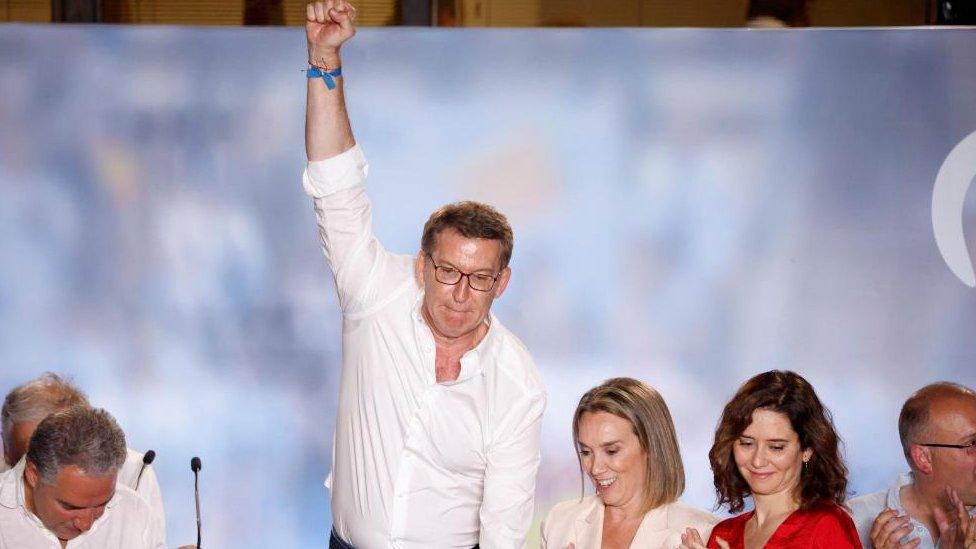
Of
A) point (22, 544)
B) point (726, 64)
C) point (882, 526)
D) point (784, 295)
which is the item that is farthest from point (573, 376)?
point (22, 544)

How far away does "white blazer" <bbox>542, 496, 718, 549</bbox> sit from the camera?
3.10 m

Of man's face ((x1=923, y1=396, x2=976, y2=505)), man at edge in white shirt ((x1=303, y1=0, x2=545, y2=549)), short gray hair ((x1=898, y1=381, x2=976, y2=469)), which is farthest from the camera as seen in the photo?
short gray hair ((x1=898, y1=381, x2=976, y2=469))

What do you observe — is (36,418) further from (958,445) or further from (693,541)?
(958,445)

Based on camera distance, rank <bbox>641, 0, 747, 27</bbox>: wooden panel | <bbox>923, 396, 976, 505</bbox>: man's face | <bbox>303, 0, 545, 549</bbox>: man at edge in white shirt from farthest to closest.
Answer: <bbox>641, 0, 747, 27</bbox>: wooden panel, <bbox>923, 396, 976, 505</bbox>: man's face, <bbox>303, 0, 545, 549</bbox>: man at edge in white shirt

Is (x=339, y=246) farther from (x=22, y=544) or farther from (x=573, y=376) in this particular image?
(x=573, y=376)

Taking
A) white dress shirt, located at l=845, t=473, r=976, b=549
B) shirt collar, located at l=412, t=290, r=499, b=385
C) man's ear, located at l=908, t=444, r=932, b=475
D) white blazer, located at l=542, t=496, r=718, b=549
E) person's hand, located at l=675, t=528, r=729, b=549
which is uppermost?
shirt collar, located at l=412, t=290, r=499, b=385

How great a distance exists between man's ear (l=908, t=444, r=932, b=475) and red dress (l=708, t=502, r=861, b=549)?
32.2 inches

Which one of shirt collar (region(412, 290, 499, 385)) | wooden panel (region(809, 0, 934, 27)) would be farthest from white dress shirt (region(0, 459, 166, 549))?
wooden panel (region(809, 0, 934, 27))

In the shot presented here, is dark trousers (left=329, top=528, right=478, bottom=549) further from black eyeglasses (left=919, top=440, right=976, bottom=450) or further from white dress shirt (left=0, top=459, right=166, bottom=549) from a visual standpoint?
black eyeglasses (left=919, top=440, right=976, bottom=450)

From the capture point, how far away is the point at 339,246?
306cm

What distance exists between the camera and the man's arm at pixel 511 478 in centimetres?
309

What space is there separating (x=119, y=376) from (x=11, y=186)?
823 millimetres

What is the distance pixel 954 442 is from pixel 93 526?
2.47 meters

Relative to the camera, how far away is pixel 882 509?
3834 millimetres
